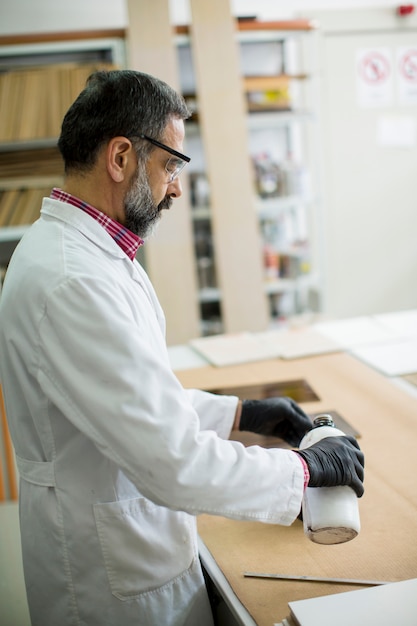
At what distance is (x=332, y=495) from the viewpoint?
103cm

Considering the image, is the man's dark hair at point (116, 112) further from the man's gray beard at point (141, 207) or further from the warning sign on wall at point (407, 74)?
the warning sign on wall at point (407, 74)

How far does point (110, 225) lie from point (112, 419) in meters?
0.37

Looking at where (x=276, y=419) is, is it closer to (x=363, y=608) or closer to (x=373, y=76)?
(x=363, y=608)

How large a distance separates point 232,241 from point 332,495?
2.64 metres

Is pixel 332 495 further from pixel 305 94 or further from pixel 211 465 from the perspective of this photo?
pixel 305 94

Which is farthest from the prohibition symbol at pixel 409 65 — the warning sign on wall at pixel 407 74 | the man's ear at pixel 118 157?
the man's ear at pixel 118 157

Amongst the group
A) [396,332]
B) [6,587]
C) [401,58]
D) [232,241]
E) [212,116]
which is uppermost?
[401,58]

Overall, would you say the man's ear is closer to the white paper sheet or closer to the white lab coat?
the white lab coat

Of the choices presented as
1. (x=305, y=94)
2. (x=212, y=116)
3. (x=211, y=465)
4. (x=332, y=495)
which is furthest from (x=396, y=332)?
(x=305, y=94)

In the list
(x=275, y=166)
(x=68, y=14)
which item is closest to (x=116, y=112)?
(x=275, y=166)

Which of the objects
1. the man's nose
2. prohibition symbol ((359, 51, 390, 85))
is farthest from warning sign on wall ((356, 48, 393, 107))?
the man's nose

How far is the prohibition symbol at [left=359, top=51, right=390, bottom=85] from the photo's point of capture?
4.36 m

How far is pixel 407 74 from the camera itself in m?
4.43

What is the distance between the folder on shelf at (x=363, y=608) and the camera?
89 cm
